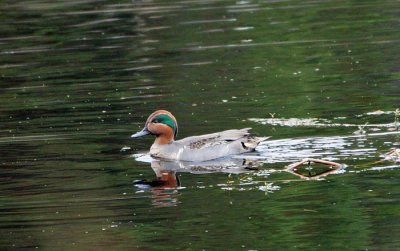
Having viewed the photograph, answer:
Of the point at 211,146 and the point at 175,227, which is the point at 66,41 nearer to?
the point at 211,146

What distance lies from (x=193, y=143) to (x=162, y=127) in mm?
944

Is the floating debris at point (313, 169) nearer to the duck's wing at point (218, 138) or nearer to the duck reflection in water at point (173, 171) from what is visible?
the duck reflection in water at point (173, 171)

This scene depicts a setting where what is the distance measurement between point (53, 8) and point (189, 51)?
1004 cm

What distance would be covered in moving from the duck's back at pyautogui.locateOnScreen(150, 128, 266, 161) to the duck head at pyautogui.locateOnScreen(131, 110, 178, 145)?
390 mm

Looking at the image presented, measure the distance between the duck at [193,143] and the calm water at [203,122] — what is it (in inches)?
9.3

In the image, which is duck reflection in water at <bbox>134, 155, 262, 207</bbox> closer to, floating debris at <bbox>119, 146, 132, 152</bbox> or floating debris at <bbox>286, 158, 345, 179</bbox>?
floating debris at <bbox>119, 146, 132, 152</bbox>

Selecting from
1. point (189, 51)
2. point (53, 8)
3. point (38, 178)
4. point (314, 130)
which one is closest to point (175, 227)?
point (38, 178)

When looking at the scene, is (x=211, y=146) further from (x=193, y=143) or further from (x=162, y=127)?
(x=162, y=127)

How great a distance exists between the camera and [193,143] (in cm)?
1488

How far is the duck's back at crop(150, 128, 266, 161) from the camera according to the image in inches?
580

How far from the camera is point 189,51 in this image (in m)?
24.8

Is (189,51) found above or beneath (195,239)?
beneath

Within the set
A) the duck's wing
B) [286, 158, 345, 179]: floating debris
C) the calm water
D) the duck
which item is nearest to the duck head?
the duck

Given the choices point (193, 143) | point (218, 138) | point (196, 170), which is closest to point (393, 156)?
point (218, 138)
